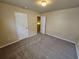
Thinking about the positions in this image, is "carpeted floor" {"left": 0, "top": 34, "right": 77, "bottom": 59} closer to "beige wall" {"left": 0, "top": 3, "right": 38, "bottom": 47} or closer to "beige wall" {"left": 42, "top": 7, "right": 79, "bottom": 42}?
"beige wall" {"left": 0, "top": 3, "right": 38, "bottom": 47}

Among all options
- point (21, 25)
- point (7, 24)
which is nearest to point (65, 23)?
point (21, 25)

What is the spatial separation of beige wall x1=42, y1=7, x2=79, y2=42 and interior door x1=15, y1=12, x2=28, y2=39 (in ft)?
8.25

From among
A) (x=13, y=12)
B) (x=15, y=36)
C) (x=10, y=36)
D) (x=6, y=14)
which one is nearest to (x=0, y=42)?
(x=10, y=36)

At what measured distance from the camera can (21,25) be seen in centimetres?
438

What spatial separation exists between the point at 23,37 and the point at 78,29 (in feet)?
13.5

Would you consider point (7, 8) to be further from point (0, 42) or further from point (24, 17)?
point (0, 42)

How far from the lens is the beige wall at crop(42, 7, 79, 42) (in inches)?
151

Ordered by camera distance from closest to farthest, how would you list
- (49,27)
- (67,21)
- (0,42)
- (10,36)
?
(0,42), (10,36), (67,21), (49,27)

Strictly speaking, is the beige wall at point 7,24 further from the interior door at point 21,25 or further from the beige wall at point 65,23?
the beige wall at point 65,23

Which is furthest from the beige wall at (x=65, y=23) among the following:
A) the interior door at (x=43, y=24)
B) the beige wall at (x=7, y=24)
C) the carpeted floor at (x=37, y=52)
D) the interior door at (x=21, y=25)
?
the beige wall at (x=7, y=24)

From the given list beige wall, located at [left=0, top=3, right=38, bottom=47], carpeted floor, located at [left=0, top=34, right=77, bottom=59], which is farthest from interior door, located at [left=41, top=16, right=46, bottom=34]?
carpeted floor, located at [left=0, top=34, right=77, bottom=59]

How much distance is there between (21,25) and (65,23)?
3.48 m

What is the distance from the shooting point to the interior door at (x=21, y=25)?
161 inches

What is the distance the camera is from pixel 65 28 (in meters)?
4.44
